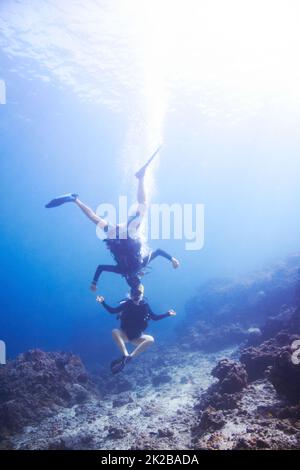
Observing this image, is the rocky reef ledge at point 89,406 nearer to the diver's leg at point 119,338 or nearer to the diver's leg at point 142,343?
the diver's leg at point 142,343

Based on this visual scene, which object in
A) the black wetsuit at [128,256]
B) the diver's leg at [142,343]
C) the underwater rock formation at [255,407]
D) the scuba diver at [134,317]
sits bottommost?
the underwater rock formation at [255,407]

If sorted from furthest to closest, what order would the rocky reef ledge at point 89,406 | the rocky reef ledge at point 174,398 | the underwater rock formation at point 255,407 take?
1. the rocky reef ledge at point 89,406
2. the rocky reef ledge at point 174,398
3. the underwater rock formation at point 255,407

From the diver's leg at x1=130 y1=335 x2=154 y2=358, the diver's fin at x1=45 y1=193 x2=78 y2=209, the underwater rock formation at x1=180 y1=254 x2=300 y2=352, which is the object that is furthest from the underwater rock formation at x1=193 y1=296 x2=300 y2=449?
the diver's fin at x1=45 y1=193 x2=78 y2=209

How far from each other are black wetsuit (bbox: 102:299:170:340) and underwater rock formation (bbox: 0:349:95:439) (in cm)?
441

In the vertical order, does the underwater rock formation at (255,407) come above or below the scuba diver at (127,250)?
below

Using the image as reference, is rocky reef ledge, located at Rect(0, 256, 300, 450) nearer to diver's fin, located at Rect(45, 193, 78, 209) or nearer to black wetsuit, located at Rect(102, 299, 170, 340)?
black wetsuit, located at Rect(102, 299, 170, 340)

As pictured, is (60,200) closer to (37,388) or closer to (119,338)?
(119,338)

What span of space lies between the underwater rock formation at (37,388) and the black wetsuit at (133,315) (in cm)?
441

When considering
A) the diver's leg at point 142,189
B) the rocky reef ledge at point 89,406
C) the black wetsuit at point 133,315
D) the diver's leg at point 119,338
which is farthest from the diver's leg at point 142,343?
the diver's leg at point 142,189

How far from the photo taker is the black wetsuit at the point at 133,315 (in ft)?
28.2

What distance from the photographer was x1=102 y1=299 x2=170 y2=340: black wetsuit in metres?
8.59

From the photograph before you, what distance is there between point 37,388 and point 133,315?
5.08 m
